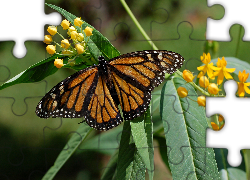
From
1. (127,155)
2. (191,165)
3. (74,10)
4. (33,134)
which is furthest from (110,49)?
(33,134)

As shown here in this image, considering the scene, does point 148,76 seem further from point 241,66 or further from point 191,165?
point 241,66

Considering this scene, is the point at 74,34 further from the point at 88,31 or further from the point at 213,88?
the point at 213,88

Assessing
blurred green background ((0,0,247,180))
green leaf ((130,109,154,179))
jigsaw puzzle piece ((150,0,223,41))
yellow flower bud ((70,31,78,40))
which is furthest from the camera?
jigsaw puzzle piece ((150,0,223,41))

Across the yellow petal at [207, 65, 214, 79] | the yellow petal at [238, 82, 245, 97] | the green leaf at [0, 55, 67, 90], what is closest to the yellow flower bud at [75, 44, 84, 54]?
the green leaf at [0, 55, 67, 90]

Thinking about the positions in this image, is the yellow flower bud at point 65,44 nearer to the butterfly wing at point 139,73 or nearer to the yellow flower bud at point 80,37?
the yellow flower bud at point 80,37

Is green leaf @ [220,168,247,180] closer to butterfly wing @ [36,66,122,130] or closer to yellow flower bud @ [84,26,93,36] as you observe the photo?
butterfly wing @ [36,66,122,130]

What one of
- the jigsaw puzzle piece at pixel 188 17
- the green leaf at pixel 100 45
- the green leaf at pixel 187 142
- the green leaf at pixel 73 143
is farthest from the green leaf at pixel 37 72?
the jigsaw puzzle piece at pixel 188 17
